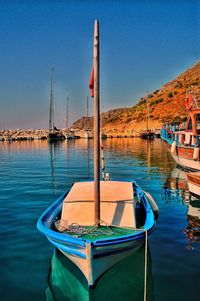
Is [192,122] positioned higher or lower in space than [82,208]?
higher

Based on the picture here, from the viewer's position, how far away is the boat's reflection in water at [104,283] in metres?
6.41

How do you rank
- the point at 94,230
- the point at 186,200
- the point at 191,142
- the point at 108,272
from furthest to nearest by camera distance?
1. the point at 191,142
2. the point at 186,200
3. the point at 94,230
4. the point at 108,272

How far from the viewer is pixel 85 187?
9.97 meters

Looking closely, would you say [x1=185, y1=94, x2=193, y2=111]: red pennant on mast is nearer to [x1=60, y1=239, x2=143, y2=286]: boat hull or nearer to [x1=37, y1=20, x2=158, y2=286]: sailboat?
[x1=37, y1=20, x2=158, y2=286]: sailboat

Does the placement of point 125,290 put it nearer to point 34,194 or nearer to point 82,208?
point 82,208

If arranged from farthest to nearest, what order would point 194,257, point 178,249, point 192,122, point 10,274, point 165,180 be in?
1. point 192,122
2. point 165,180
3. point 178,249
4. point 194,257
5. point 10,274

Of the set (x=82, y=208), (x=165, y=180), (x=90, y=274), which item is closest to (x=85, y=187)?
(x=82, y=208)

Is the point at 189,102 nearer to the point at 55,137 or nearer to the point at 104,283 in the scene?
the point at 104,283

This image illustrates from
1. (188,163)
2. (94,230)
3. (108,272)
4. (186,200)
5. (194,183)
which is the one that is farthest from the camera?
(188,163)

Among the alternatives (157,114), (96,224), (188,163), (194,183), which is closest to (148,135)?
(157,114)

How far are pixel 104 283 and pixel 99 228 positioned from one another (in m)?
1.41

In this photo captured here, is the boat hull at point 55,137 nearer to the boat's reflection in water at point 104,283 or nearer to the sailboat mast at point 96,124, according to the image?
the sailboat mast at point 96,124

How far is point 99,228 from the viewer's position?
25.6 feet

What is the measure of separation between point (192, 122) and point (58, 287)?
1980cm
